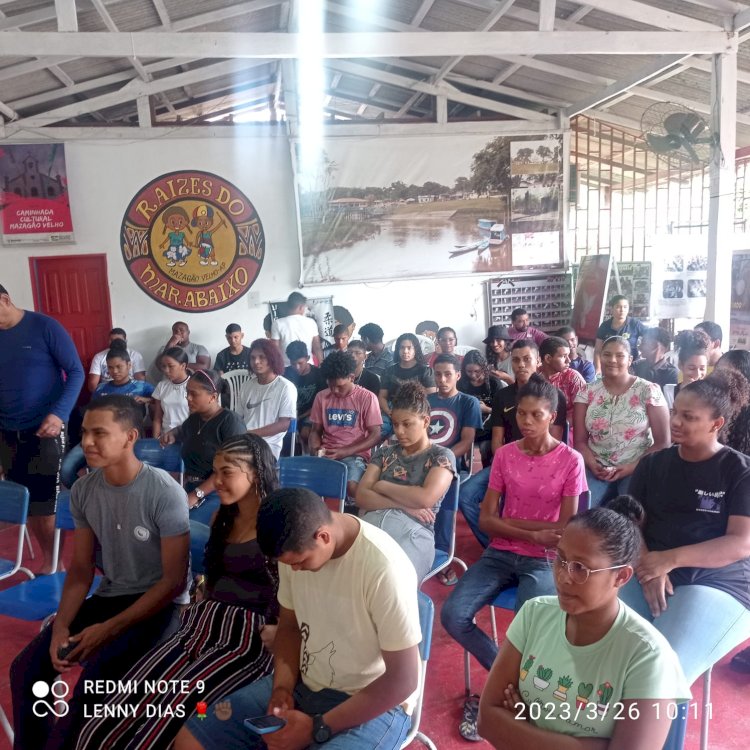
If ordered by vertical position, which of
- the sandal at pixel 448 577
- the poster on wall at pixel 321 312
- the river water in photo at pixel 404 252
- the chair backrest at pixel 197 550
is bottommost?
the sandal at pixel 448 577

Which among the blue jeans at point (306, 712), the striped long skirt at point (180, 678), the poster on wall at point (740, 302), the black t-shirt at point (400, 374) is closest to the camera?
the blue jeans at point (306, 712)

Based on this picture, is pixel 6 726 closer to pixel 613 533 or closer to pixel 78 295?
pixel 613 533

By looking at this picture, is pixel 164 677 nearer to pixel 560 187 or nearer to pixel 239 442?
pixel 239 442

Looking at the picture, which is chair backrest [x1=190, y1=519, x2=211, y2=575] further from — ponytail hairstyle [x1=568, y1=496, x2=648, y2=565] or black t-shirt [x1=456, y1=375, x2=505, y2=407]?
black t-shirt [x1=456, y1=375, x2=505, y2=407]

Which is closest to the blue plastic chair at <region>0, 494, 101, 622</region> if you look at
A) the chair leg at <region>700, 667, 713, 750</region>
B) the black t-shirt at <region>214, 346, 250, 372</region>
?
the chair leg at <region>700, 667, 713, 750</region>

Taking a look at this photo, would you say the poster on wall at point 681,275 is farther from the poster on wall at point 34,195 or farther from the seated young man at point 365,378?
the poster on wall at point 34,195

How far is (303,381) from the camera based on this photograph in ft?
16.5

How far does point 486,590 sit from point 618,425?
1285mm

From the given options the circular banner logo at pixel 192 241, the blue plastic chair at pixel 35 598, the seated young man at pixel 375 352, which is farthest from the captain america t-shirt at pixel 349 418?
the circular banner logo at pixel 192 241

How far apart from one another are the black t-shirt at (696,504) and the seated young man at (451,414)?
4.84 feet

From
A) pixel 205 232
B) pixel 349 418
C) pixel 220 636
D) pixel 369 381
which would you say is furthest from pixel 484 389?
pixel 205 232

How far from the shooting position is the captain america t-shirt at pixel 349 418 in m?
3.96

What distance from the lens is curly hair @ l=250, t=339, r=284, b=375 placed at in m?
4.17

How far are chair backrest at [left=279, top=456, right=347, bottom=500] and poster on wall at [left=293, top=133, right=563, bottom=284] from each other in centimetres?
494
